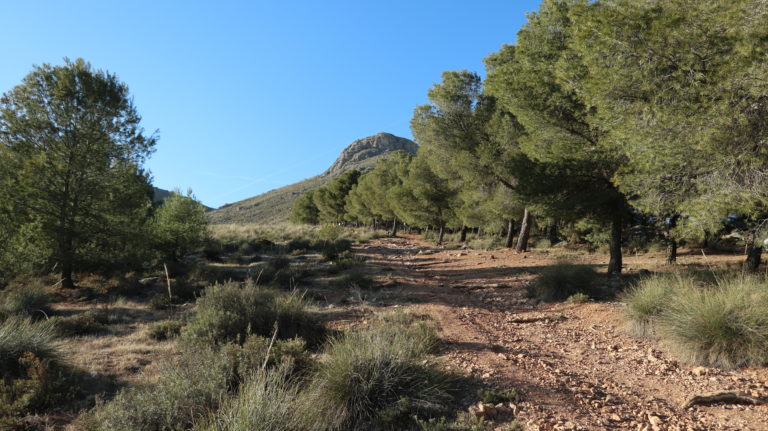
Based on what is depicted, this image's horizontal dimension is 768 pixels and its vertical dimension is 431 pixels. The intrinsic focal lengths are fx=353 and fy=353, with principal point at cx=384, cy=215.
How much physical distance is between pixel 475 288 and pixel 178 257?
16.1 metres

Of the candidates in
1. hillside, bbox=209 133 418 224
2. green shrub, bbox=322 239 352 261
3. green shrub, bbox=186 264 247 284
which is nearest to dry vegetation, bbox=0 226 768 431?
→ green shrub, bbox=186 264 247 284

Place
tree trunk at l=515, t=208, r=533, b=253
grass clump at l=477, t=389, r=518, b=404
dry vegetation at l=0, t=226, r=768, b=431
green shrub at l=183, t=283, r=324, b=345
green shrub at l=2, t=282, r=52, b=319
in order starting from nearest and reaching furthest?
dry vegetation at l=0, t=226, r=768, b=431 → grass clump at l=477, t=389, r=518, b=404 → green shrub at l=183, t=283, r=324, b=345 → green shrub at l=2, t=282, r=52, b=319 → tree trunk at l=515, t=208, r=533, b=253

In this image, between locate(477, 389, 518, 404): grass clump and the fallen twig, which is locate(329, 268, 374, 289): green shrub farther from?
the fallen twig

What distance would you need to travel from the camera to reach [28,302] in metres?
9.28

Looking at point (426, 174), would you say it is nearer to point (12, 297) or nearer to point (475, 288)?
point (475, 288)

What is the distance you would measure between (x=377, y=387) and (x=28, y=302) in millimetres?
10812

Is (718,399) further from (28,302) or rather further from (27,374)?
(28,302)

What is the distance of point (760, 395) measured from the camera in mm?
3586

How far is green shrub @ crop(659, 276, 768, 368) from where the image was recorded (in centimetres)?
429

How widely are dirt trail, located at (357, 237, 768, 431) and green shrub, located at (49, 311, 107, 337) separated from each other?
283 inches

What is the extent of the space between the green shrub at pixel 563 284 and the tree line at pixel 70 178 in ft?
46.5

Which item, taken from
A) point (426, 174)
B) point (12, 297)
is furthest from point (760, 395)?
point (426, 174)

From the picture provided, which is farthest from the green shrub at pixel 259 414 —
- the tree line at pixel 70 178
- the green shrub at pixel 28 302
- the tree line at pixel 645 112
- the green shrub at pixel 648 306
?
the tree line at pixel 70 178

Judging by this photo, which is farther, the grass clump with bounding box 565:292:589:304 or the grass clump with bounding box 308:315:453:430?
the grass clump with bounding box 565:292:589:304
